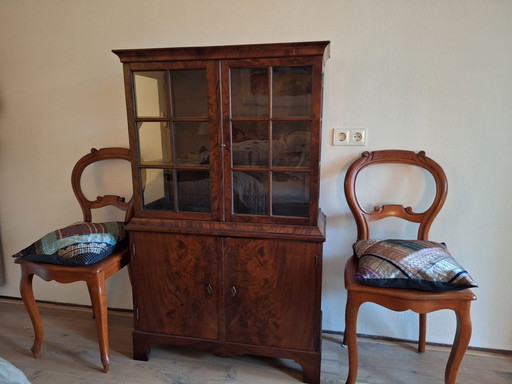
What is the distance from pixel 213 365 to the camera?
1.80 meters

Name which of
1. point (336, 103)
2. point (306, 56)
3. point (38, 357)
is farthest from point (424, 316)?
point (38, 357)

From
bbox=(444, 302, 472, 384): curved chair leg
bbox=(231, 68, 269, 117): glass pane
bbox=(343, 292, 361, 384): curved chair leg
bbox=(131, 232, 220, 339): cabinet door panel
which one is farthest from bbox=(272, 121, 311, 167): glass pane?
bbox=(444, 302, 472, 384): curved chair leg

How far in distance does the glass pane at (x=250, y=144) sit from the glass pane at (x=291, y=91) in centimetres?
11

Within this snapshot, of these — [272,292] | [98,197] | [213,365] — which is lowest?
[213,365]

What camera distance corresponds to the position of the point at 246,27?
6.12 feet

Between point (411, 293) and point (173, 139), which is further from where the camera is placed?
point (173, 139)

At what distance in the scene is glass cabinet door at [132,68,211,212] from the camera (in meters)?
1.61

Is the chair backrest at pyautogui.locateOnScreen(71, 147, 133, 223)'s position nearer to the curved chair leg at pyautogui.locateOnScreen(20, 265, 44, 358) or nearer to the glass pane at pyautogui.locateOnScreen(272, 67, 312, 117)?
the curved chair leg at pyautogui.locateOnScreen(20, 265, 44, 358)

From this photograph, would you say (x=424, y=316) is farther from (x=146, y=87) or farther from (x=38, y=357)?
(x=38, y=357)

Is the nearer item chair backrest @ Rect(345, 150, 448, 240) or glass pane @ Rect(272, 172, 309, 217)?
glass pane @ Rect(272, 172, 309, 217)

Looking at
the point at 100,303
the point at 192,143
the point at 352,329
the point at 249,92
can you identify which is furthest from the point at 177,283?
the point at 249,92

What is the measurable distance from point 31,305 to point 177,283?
0.79 meters

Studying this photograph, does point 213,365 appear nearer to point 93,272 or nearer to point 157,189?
point 93,272

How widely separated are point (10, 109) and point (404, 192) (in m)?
2.45
